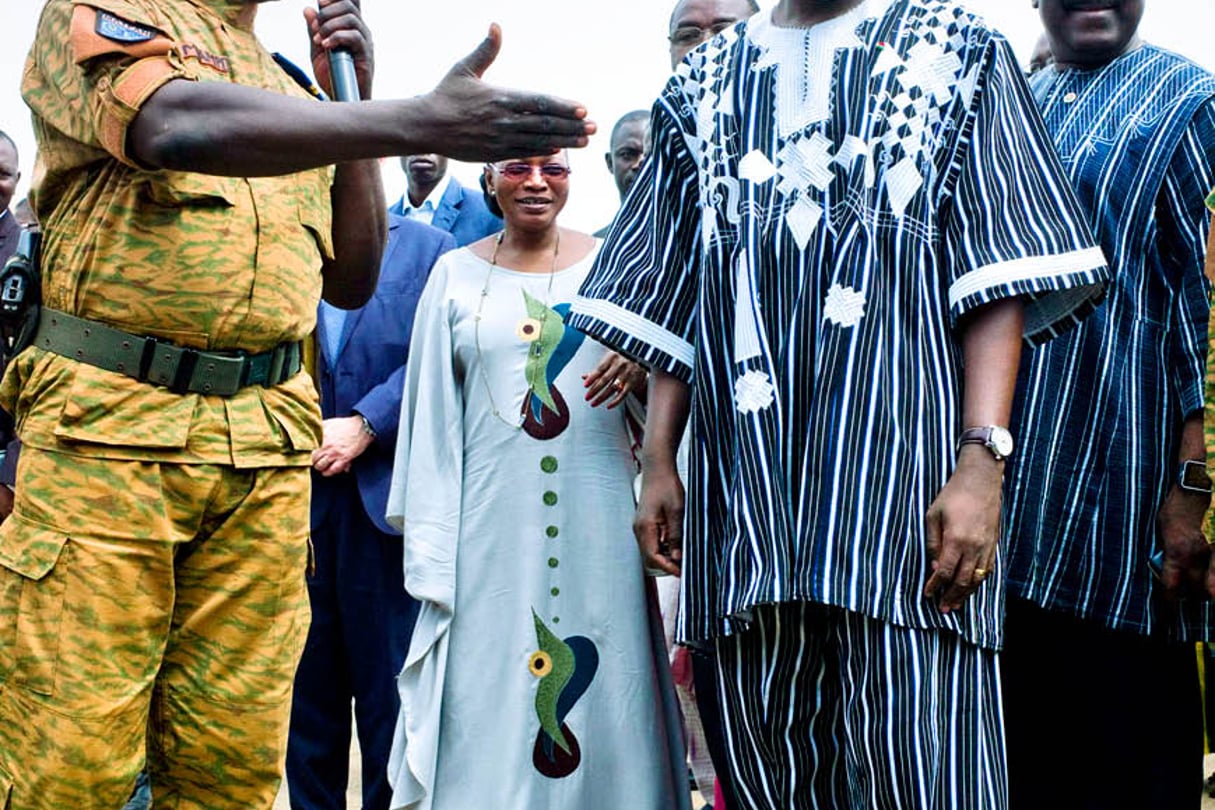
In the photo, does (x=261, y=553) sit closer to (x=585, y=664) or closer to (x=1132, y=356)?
(x=585, y=664)

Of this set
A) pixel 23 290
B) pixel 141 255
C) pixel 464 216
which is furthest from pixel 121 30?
pixel 464 216

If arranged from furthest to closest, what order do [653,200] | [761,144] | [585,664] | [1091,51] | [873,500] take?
[585,664]
[1091,51]
[653,200]
[761,144]
[873,500]

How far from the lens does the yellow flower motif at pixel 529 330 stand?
3.62 m

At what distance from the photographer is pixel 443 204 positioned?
234 inches

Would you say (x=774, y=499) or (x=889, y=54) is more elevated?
(x=889, y=54)

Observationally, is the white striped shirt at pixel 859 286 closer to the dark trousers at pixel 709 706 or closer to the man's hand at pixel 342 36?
the dark trousers at pixel 709 706

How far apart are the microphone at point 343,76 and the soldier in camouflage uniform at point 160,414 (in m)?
0.12

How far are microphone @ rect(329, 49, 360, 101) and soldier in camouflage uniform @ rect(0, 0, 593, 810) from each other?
0.12 meters

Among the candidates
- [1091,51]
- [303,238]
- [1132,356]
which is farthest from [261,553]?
[1091,51]

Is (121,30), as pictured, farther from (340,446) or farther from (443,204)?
(443,204)

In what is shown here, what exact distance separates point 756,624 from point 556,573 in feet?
4.64

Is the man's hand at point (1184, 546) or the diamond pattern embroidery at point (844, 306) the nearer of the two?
the diamond pattern embroidery at point (844, 306)

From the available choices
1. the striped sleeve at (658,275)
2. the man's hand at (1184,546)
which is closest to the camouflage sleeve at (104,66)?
the striped sleeve at (658,275)

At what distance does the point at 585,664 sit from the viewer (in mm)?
3512
